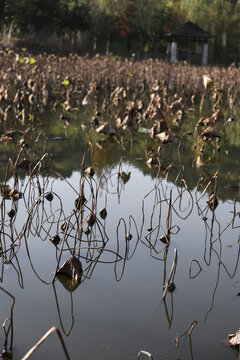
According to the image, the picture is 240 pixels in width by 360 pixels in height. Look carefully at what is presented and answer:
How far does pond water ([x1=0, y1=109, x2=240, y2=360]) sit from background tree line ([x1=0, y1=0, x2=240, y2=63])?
82.6ft

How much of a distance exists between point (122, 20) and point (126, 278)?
36.6 metres

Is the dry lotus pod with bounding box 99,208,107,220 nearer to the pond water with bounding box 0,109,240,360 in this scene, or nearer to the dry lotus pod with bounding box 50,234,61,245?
the pond water with bounding box 0,109,240,360

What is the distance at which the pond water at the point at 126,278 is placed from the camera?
2.58 m

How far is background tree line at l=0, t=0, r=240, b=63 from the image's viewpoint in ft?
104

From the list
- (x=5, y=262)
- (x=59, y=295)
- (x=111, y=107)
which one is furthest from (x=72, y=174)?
(x=111, y=107)

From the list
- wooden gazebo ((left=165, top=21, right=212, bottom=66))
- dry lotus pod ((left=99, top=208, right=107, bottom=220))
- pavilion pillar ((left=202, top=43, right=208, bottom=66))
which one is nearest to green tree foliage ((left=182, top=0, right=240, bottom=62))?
wooden gazebo ((left=165, top=21, right=212, bottom=66))

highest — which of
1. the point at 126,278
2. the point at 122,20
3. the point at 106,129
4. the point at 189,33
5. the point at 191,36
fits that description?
the point at 122,20

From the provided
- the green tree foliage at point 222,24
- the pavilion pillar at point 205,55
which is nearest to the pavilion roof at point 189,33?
the pavilion pillar at point 205,55

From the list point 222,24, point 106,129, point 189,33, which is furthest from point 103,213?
point 222,24

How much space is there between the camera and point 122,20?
37938 millimetres

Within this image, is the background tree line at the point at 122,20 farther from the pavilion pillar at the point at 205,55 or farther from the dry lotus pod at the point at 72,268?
the dry lotus pod at the point at 72,268

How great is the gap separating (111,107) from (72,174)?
5676 millimetres

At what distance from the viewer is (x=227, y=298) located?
10.1 ft

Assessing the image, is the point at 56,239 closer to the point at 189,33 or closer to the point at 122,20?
the point at 189,33
